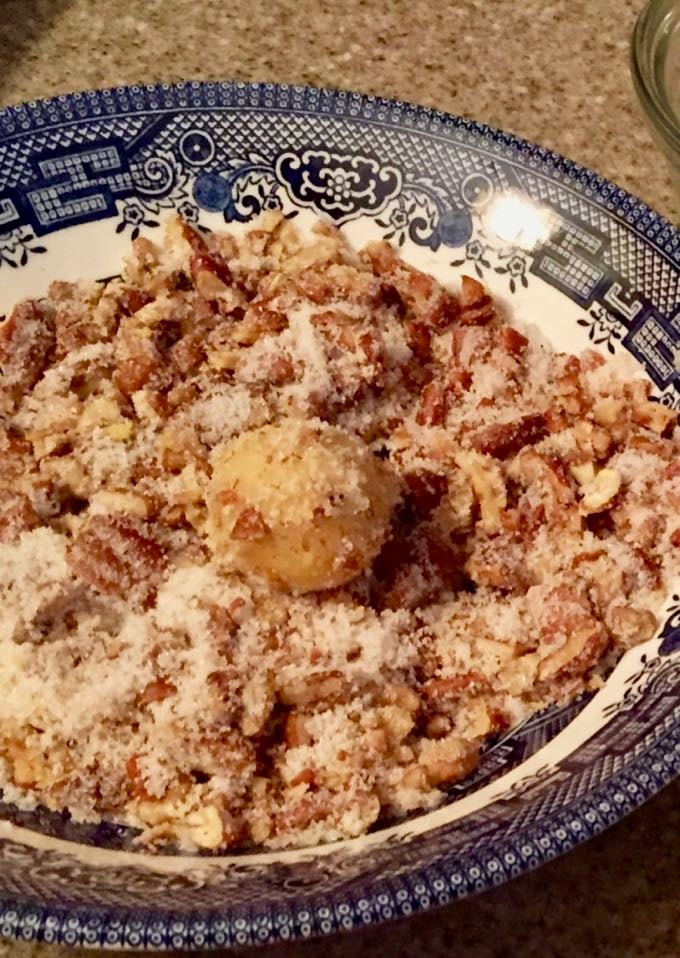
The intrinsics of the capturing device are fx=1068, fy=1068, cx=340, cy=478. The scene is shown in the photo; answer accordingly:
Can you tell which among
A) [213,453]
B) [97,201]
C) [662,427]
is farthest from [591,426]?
[97,201]

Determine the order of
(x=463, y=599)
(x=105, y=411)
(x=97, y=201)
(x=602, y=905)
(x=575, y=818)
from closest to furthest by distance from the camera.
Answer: (x=575, y=818) < (x=602, y=905) < (x=463, y=599) < (x=105, y=411) < (x=97, y=201)

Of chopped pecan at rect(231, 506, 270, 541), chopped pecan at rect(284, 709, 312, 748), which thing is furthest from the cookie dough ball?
chopped pecan at rect(284, 709, 312, 748)

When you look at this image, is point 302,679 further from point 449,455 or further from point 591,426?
point 591,426

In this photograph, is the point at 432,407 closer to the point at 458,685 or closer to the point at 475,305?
the point at 475,305

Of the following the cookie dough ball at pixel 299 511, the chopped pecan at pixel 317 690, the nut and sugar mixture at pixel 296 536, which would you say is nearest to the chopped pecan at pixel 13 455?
the nut and sugar mixture at pixel 296 536

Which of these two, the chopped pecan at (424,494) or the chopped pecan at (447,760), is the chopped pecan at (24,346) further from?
the chopped pecan at (447,760)

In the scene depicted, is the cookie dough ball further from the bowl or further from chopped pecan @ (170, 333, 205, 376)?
the bowl

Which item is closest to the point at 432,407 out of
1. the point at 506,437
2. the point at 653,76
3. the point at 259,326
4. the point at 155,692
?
the point at 506,437
